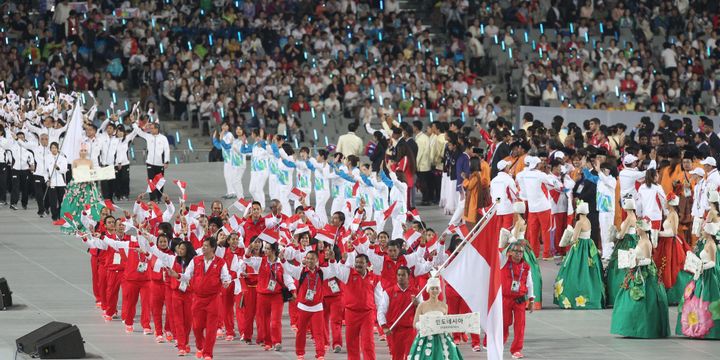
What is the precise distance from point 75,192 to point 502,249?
37.2 feet

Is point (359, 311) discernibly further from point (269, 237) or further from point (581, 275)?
point (581, 275)

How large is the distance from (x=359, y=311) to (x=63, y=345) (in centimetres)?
345

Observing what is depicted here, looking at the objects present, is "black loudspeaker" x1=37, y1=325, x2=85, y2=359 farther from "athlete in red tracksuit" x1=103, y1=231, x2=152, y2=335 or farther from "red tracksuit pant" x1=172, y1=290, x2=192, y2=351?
"athlete in red tracksuit" x1=103, y1=231, x2=152, y2=335

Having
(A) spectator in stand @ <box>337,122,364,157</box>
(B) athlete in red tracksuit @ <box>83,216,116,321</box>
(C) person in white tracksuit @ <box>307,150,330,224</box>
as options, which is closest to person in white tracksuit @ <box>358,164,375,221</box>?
(C) person in white tracksuit @ <box>307,150,330,224</box>

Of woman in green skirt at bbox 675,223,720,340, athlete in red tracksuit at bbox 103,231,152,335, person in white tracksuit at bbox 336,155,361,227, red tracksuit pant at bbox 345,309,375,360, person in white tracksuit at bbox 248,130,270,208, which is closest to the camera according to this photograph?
red tracksuit pant at bbox 345,309,375,360

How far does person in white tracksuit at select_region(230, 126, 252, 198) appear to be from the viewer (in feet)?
97.0

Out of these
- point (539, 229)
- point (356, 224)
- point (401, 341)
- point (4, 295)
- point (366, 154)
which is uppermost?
point (366, 154)

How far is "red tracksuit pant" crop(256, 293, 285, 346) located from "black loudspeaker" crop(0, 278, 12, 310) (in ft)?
14.2

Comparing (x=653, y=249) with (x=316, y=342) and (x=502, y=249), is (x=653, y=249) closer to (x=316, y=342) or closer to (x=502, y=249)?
(x=502, y=249)

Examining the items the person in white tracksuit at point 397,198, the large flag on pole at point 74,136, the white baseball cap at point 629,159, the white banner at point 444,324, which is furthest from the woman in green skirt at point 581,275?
the large flag on pole at point 74,136

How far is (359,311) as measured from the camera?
17.3 m

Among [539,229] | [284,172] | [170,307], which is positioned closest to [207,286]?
[170,307]

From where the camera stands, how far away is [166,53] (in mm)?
36938

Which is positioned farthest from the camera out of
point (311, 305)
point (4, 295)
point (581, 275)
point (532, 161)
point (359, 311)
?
point (532, 161)
